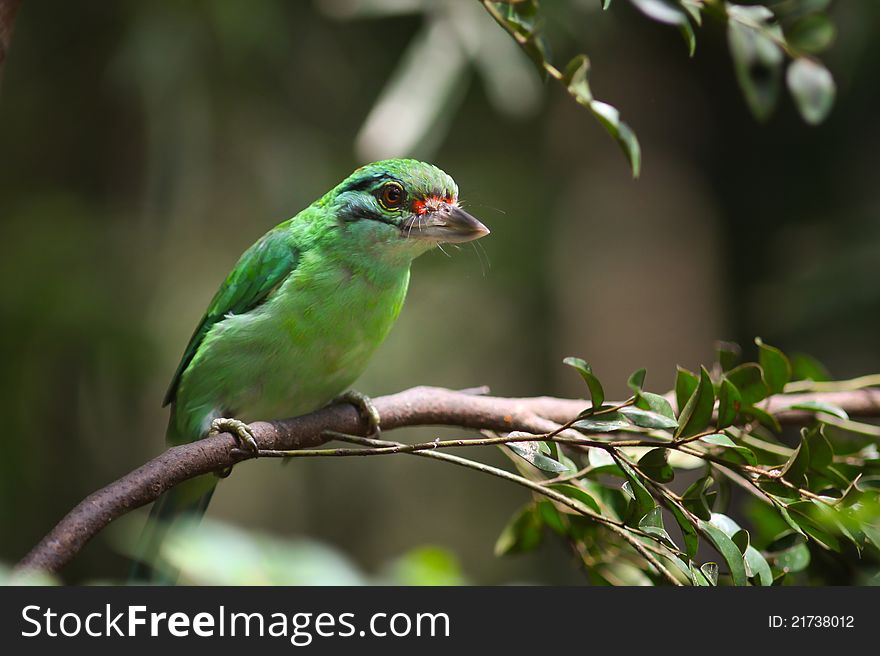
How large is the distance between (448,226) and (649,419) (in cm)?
82

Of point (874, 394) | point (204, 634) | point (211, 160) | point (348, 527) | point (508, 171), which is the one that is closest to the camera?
point (204, 634)

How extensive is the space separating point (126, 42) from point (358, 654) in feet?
12.1

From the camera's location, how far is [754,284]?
4953mm

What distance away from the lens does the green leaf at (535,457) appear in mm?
1396

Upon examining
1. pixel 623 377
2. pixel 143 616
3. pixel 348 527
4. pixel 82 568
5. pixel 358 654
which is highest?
pixel 143 616

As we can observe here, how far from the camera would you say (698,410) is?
1457 mm

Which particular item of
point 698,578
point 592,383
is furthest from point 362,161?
point 698,578

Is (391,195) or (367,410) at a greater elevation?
(391,195)

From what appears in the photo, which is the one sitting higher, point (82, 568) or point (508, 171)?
point (508, 171)

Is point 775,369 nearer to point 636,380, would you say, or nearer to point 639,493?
point 636,380

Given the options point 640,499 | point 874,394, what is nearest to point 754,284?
point 874,394

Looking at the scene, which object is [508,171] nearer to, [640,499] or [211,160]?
[211,160]

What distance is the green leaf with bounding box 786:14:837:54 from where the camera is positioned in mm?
1717

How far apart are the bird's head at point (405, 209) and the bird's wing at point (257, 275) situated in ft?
0.58
